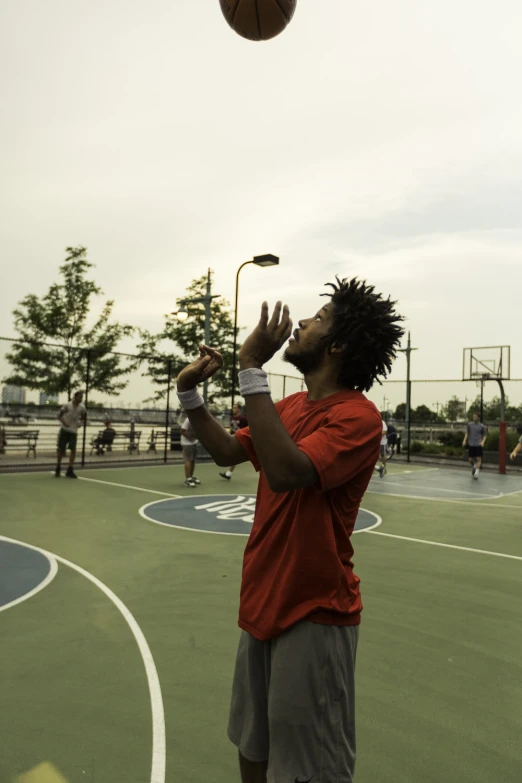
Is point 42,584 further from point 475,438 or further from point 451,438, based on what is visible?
point 451,438

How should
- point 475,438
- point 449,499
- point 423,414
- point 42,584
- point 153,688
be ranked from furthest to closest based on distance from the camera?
point 423,414 < point 475,438 < point 449,499 < point 42,584 < point 153,688

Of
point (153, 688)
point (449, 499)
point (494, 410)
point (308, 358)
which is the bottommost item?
point (153, 688)

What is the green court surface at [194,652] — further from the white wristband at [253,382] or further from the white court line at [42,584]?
the white wristband at [253,382]

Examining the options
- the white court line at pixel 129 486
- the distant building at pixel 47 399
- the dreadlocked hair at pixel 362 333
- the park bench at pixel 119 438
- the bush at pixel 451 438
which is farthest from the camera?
the bush at pixel 451 438

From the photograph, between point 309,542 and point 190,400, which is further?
point 190,400

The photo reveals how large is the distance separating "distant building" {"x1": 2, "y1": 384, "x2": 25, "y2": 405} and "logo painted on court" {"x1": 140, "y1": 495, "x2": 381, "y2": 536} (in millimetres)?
8520

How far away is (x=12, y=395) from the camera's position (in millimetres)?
17516

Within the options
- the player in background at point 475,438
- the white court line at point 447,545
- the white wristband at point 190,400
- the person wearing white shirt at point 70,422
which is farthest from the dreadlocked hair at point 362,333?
the player in background at point 475,438

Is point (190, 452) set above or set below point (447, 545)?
above

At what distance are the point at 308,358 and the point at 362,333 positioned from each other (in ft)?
0.72

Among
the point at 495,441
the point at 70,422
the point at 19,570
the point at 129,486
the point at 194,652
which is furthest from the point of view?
the point at 495,441

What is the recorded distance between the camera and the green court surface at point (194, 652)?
9.86ft

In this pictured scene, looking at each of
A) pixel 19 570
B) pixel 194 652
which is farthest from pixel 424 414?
pixel 194 652

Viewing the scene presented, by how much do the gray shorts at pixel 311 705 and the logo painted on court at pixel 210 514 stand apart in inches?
251
